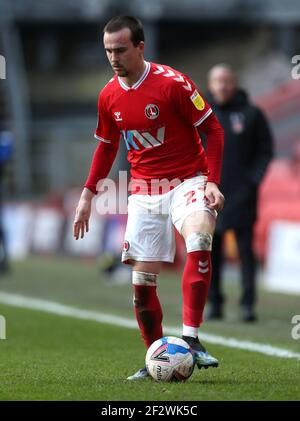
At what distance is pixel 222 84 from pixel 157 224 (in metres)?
4.15

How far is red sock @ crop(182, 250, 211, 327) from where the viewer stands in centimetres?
665

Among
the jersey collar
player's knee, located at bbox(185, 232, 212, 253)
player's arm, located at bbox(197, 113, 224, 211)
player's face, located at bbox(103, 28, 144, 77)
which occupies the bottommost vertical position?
player's knee, located at bbox(185, 232, 212, 253)

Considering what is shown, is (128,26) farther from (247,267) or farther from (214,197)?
(247,267)

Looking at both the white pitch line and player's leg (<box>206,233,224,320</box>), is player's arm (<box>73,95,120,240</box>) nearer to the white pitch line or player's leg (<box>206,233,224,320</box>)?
the white pitch line

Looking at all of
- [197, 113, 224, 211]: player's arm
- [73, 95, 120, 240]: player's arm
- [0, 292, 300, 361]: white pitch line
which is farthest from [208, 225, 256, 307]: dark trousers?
[197, 113, 224, 211]: player's arm

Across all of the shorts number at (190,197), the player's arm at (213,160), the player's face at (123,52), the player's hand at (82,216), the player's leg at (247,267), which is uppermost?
the player's face at (123,52)

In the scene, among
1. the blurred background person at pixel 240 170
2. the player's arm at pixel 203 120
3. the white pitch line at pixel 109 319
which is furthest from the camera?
the blurred background person at pixel 240 170

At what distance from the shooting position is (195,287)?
262 inches

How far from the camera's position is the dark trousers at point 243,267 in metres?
10.8

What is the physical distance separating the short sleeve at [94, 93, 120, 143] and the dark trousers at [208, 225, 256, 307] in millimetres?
3849

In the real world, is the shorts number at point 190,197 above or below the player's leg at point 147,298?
above

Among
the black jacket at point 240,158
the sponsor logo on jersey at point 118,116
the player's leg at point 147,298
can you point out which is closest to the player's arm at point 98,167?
the sponsor logo on jersey at point 118,116

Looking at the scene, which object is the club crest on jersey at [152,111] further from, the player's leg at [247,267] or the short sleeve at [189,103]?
the player's leg at [247,267]
